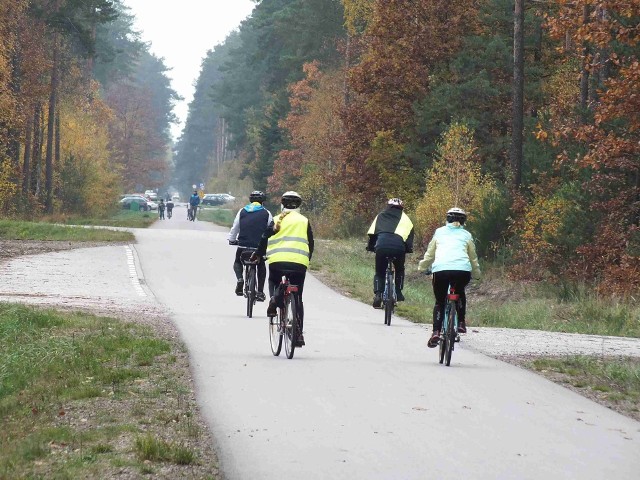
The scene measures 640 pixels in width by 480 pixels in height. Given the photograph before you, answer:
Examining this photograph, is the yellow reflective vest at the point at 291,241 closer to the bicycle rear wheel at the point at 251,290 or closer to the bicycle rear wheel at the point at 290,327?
the bicycle rear wheel at the point at 290,327

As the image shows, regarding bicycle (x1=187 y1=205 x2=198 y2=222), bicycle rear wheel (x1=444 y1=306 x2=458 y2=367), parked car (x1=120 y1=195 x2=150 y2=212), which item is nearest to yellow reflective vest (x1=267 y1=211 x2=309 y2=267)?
bicycle rear wheel (x1=444 y1=306 x2=458 y2=367)

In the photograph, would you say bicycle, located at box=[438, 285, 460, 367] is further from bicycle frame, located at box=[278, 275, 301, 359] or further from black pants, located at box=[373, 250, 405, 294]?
black pants, located at box=[373, 250, 405, 294]

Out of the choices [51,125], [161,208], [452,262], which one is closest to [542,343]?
[452,262]

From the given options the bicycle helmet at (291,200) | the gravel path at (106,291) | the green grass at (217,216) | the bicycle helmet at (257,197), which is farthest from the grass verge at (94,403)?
the green grass at (217,216)

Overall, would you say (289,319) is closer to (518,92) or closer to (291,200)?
(291,200)

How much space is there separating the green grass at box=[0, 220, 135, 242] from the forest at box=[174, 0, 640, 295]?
976 centimetres

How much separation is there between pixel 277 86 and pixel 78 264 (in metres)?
59.9

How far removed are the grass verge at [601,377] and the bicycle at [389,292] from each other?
15.8 ft

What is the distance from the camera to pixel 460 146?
3625 cm

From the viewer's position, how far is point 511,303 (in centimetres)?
2900

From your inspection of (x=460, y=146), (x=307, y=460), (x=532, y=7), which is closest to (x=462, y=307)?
(x=307, y=460)

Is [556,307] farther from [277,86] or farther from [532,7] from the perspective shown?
[277,86]

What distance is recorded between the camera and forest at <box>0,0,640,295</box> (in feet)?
88.5

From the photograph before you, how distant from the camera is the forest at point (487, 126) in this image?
25.9 meters
